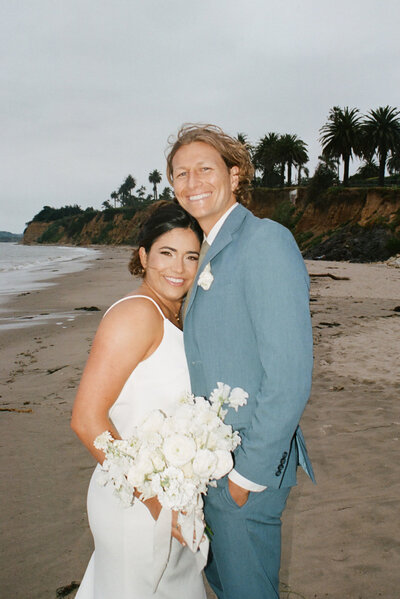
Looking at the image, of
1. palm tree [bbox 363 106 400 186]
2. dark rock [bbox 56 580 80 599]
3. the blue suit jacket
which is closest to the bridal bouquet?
the blue suit jacket

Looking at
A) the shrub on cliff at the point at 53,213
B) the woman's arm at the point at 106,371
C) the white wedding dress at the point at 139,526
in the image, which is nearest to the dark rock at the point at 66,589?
the white wedding dress at the point at 139,526

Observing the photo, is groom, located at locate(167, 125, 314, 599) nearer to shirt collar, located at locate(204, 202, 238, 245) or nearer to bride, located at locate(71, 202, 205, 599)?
shirt collar, located at locate(204, 202, 238, 245)

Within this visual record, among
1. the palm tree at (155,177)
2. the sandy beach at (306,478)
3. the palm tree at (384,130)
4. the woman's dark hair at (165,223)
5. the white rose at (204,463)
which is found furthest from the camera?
the palm tree at (155,177)

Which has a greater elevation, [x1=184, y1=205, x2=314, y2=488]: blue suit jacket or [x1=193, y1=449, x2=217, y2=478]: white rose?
[x1=184, y1=205, x2=314, y2=488]: blue suit jacket

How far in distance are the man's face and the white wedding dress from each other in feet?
1.99

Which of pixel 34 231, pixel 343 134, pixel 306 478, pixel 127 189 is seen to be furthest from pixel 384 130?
pixel 34 231

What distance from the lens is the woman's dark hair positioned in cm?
254

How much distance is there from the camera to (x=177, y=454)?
1.62m

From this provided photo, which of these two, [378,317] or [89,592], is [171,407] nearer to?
[89,592]

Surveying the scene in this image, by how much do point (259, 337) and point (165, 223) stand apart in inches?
43.0

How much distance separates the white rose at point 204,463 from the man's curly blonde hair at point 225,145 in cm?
148

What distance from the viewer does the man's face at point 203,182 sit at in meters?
2.28

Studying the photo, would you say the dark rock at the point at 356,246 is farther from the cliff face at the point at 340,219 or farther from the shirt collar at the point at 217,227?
the shirt collar at the point at 217,227

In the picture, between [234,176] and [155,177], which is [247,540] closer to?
[234,176]
